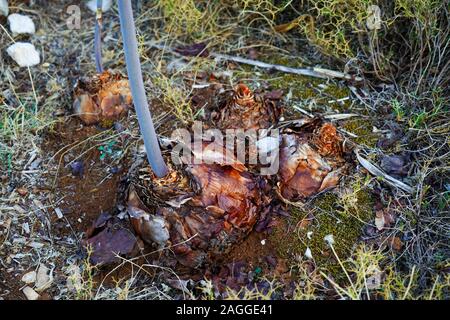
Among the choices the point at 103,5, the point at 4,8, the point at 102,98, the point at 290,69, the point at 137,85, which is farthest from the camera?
the point at 103,5

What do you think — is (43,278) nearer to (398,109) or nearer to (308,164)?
(308,164)

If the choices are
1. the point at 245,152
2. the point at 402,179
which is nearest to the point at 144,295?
the point at 245,152

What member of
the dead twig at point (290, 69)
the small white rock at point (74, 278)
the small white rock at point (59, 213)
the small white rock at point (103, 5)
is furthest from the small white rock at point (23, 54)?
the small white rock at point (74, 278)

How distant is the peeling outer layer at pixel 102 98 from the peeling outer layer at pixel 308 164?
2.04ft

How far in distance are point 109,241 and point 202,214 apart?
12.3 inches

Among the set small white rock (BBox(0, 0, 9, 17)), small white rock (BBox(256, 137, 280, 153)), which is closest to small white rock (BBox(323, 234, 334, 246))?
small white rock (BBox(256, 137, 280, 153))

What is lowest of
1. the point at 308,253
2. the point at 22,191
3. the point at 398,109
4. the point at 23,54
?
the point at 308,253

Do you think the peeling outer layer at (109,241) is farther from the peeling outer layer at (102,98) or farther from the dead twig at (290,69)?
the dead twig at (290,69)

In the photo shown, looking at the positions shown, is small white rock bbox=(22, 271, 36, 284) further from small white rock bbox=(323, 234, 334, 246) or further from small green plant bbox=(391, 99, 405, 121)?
small green plant bbox=(391, 99, 405, 121)

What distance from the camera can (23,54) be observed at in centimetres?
220

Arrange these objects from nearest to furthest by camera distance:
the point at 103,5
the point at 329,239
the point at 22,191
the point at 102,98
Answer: the point at 329,239
the point at 22,191
the point at 102,98
the point at 103,5

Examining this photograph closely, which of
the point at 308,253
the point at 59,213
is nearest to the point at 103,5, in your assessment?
the point at 59,213

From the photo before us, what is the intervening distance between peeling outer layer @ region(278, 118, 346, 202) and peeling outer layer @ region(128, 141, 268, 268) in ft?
0.47
